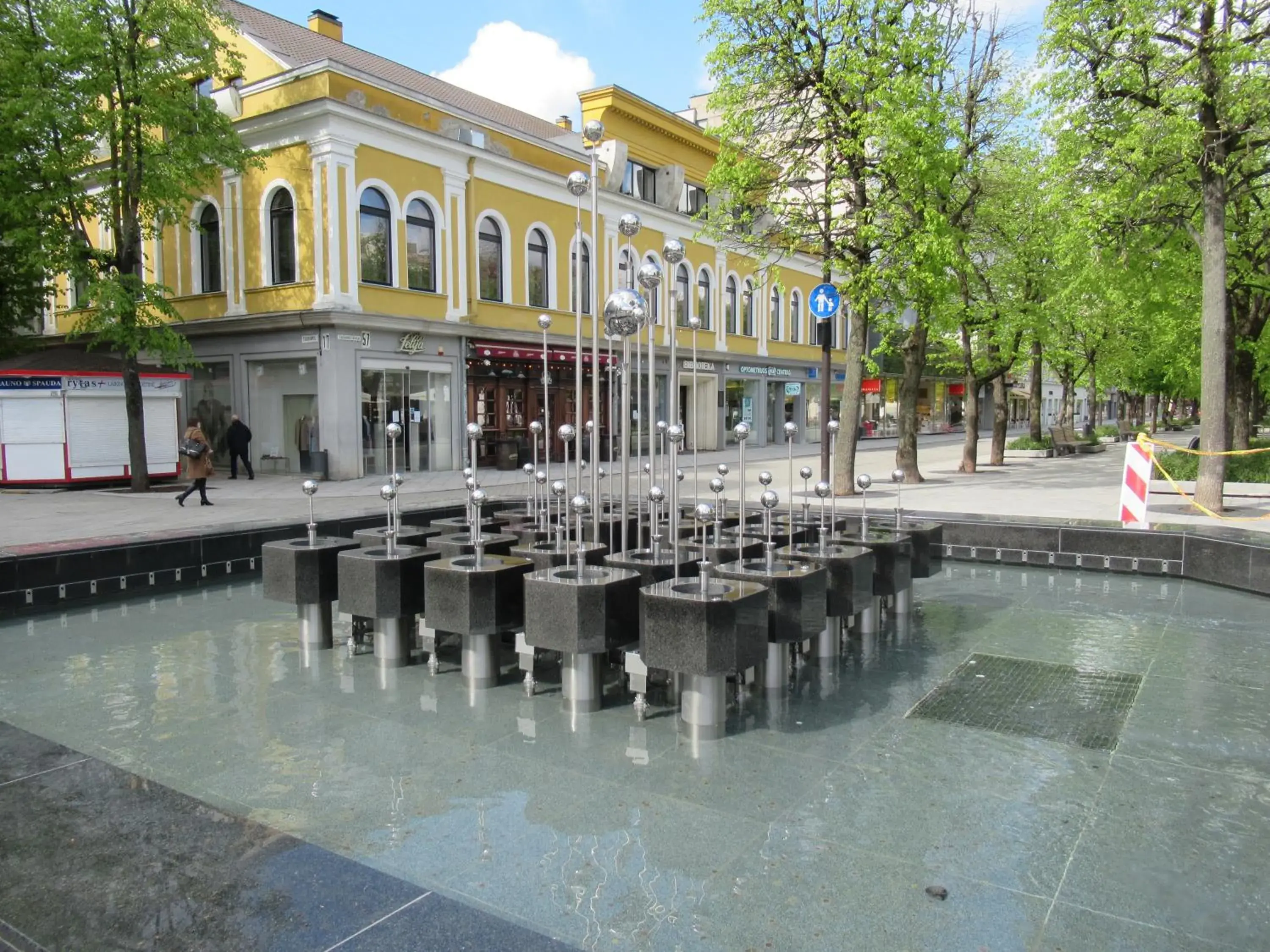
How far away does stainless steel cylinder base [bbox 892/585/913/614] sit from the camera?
25.8 ft

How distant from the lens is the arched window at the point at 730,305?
37531 mm

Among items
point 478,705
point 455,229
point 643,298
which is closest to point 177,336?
point 455,229

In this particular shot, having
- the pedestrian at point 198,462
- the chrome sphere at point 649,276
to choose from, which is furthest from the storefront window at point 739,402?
the chrome sphere at point 649,276

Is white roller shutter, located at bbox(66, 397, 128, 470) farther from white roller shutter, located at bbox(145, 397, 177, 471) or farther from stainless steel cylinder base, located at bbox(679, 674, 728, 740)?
stainless steel cylinder base, located at bbox(679, 674, 728, 740)

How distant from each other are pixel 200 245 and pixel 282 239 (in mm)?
3492

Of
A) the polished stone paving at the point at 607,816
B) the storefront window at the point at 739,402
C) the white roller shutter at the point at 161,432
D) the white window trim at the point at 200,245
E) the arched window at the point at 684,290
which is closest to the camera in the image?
the polished stone paving at the point at 607,816

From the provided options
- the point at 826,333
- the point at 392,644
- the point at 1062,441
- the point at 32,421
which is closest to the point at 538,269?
the point at 32,421

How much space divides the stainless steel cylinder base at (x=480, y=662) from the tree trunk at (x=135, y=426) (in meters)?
16.6

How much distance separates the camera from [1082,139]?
14.3 m

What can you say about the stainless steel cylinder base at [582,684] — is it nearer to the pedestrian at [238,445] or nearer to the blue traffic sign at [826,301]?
the blue traffic sign at [826,301]

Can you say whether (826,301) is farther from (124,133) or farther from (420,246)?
(124,133)

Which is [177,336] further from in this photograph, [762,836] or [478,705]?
[762,836]

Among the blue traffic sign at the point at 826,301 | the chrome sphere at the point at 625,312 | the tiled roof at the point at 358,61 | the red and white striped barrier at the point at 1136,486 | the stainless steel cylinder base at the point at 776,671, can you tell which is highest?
the tiled roof at the point at 358,61

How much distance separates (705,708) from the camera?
16.5ft
